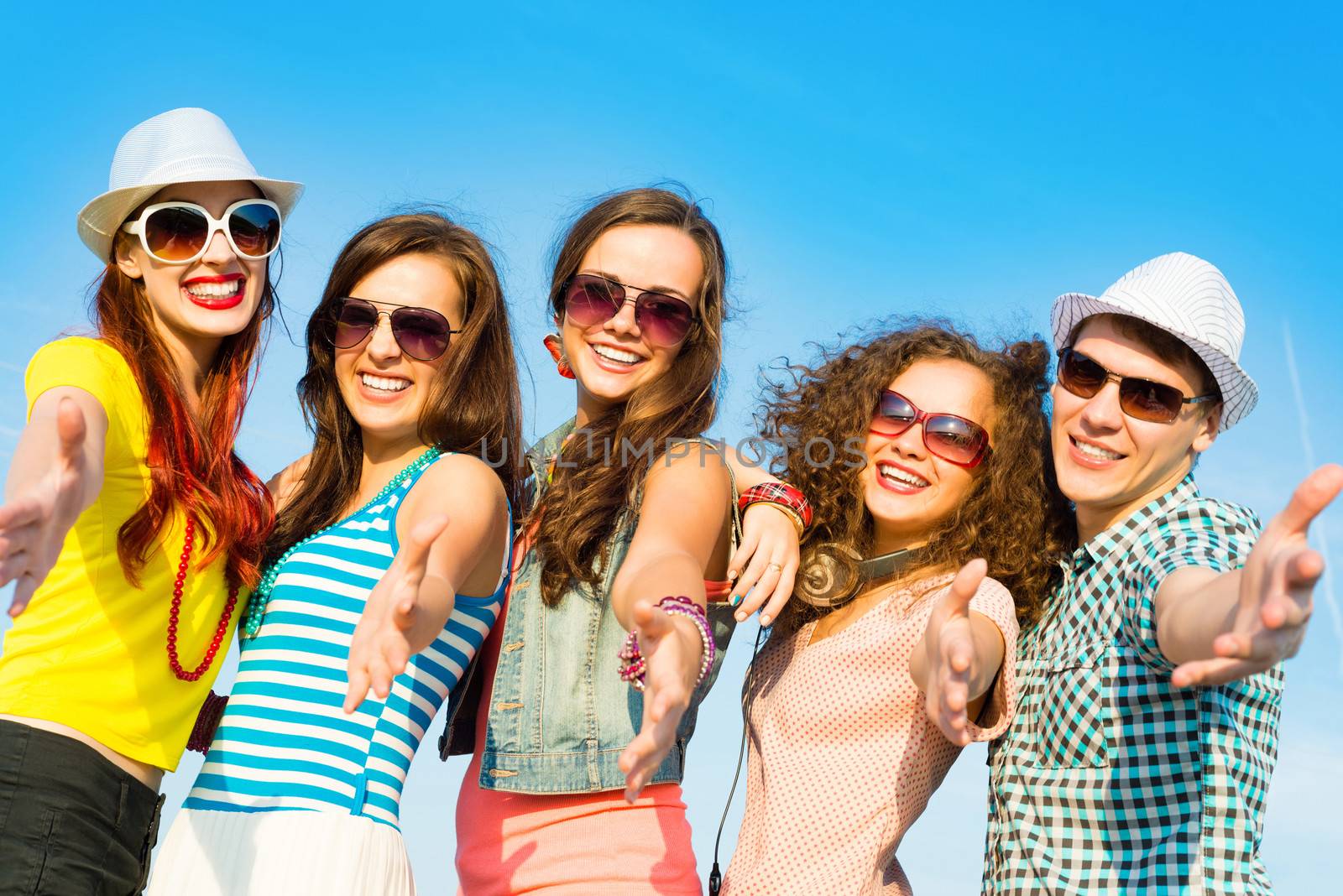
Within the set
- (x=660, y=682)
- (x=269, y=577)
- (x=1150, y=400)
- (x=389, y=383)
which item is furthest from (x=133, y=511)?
(x=1150, y=400)

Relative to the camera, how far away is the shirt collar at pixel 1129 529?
4.30 metres

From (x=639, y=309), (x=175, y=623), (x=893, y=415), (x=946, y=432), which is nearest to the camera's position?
(x=175, y=623)

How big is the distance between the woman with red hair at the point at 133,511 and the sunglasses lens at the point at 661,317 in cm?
149

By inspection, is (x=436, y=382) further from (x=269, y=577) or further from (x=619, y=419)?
(x=269, y=577)

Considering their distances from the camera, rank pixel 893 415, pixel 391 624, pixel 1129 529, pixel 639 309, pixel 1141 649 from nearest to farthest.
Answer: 1. pixel 391 624
2. pixel 1141 649
3. pixel 1129 529
4. pixel 639 309
5. pixel 893 415

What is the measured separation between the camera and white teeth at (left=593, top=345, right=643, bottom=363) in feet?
15.5

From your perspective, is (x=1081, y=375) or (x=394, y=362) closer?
(x=1081, y=375)

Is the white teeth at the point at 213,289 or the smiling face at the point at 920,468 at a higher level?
the white teeth at the point at 213,289

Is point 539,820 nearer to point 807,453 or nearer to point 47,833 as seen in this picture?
point 47,833

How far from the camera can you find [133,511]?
4.14m

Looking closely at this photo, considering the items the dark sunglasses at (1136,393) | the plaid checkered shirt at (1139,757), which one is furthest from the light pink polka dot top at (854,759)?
the dark sunglasses at (1136,393)

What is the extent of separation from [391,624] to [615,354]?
1749 mm

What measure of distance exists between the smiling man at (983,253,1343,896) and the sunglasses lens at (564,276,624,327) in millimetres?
1742

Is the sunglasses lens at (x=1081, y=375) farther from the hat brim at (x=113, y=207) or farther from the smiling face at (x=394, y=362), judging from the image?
the hat brim at (x=113, y=207)
